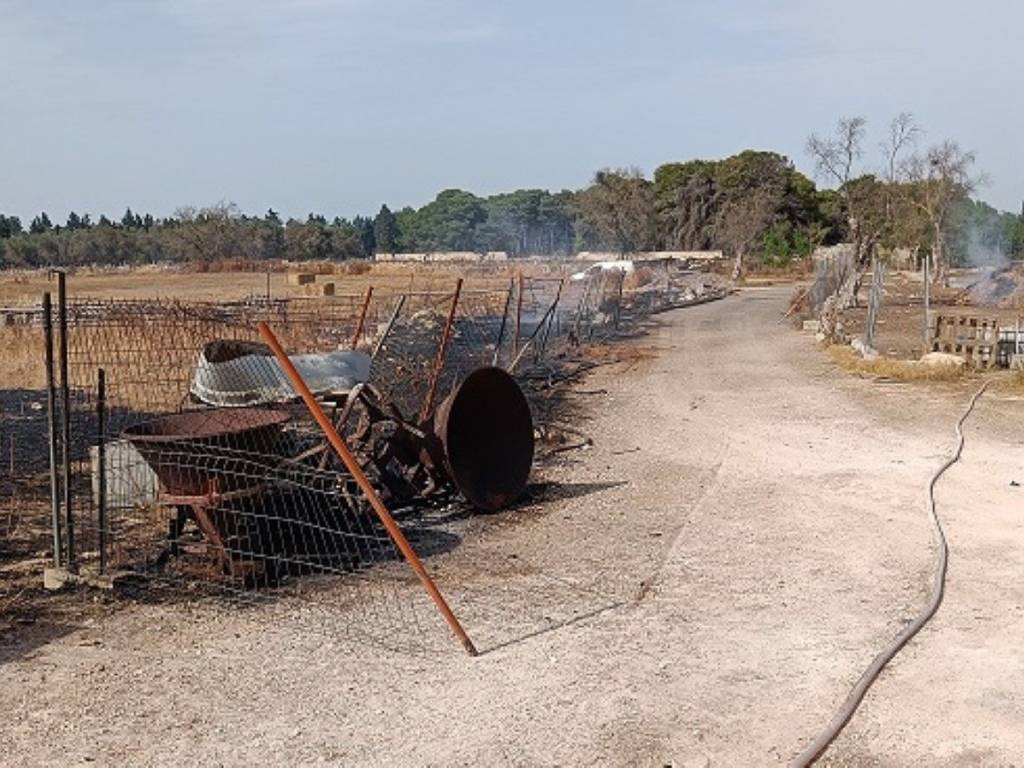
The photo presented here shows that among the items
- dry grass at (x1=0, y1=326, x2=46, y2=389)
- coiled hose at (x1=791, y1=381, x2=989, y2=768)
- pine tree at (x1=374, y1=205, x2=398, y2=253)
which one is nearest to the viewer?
coiled hose at (x1=791, y1=381, x2=989, y2=768)

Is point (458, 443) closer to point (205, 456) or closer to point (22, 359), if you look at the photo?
point (205, 456)

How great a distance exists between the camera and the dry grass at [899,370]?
1958 cm

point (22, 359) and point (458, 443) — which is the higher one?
point (458, 443)

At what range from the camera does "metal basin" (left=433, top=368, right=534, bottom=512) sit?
10211 mm

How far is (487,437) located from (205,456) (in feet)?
11.0

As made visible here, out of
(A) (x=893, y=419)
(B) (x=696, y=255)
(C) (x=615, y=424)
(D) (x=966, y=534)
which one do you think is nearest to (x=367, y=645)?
(D) (x=966, y=534)

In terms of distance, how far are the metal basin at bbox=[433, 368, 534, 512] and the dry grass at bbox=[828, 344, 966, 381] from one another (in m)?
10.9

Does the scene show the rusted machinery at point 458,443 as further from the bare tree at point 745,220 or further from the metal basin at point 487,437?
the bare tree at point 745,220

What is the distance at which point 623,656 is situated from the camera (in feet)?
22.1

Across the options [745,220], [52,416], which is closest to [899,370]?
[52,416]

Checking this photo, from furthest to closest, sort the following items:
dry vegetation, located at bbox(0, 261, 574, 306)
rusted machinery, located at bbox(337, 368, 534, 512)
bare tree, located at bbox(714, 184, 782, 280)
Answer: bare tree, located at bbox(714, 184, 782, 280) < dry vegetation, located at bbox(0, 261, 574, 306) < rusted machinery, located at bbox(337, 368, 534, 512)

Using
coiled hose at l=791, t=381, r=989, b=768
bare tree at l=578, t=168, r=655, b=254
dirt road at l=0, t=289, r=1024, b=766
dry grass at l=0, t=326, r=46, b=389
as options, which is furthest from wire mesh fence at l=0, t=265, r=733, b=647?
bare tree at l=578, t=168, r=655, b=254

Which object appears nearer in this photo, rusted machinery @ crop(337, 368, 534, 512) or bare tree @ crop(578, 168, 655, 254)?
rusted machinery @ crop(337, 368, 534, 512)

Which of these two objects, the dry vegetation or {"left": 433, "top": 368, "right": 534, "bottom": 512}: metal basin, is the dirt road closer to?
{"left": 433, "top": 368, "right": 534, "bottom": 512}: metal basin
